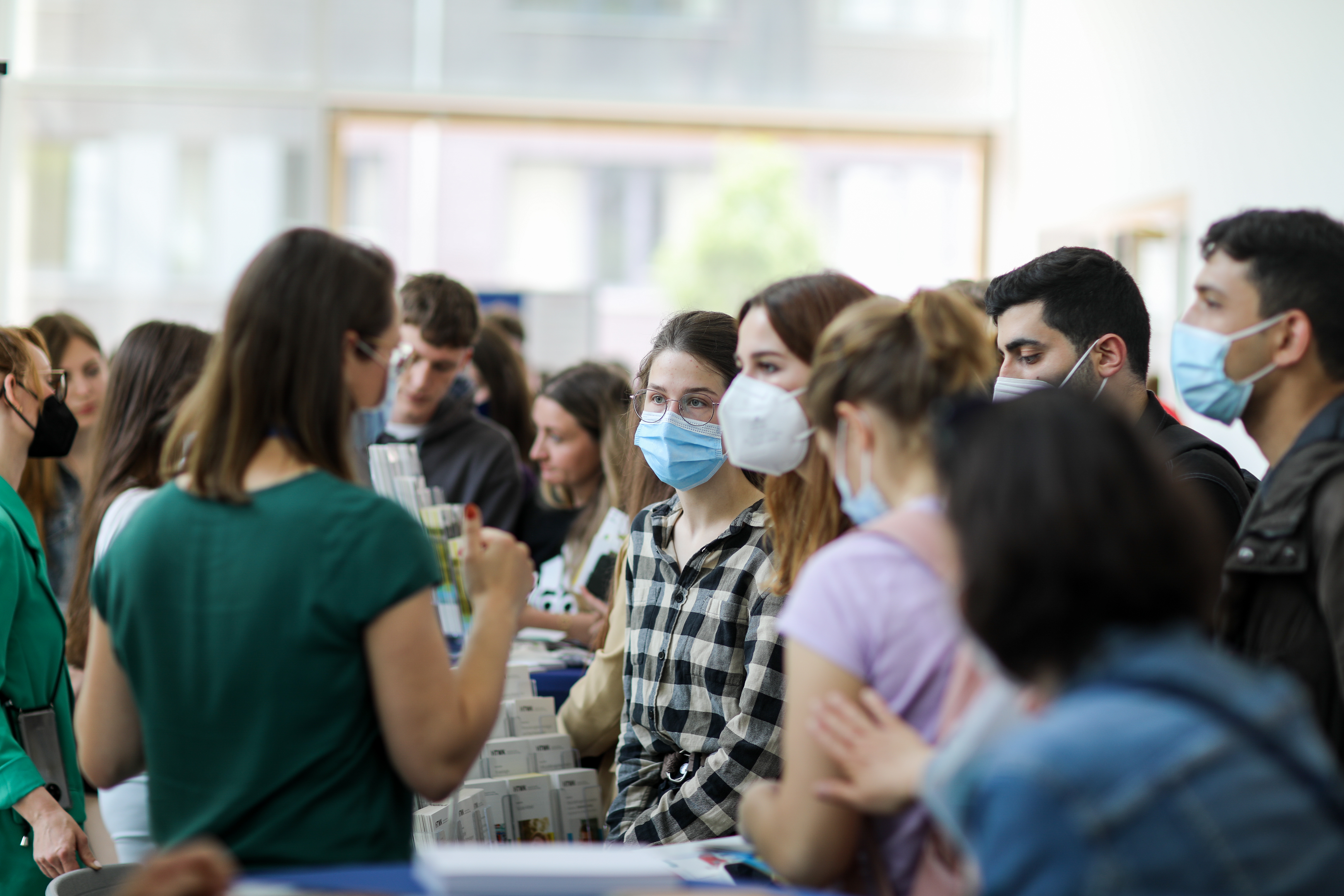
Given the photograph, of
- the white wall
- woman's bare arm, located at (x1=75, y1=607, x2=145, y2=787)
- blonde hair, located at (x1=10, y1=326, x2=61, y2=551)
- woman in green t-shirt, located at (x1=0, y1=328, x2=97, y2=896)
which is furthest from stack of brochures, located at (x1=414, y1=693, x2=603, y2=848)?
the white wall

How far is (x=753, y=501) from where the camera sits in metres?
2.64

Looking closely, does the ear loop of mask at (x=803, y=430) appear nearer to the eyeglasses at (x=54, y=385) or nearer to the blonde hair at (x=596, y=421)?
the eyeglasses at (x=54, y=385)

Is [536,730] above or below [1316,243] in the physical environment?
below

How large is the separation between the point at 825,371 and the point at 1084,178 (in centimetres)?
795

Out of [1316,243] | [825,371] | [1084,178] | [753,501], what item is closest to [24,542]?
[753,501]

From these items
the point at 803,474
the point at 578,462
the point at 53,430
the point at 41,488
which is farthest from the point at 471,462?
the point at 803,474

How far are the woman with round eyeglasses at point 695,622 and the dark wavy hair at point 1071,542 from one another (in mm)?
1102

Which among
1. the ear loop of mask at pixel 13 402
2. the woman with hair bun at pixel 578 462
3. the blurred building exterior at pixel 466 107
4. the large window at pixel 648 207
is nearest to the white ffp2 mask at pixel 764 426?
the ear loop of mask at pixel 13 402

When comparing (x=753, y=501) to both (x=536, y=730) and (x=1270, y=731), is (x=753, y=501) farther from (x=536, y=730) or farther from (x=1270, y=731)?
(x=1270, y=731)

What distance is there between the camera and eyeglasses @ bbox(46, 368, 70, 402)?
2.87 meters

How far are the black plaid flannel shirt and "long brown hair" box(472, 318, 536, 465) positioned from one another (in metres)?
3.06

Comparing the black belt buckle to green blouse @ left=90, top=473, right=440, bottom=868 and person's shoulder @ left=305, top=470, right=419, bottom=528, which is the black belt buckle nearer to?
green blouse @ left=90, top=473, right=440, bottom=868

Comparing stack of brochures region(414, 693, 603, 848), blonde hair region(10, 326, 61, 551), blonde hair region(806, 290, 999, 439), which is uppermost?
blonde hair region(806, 290, 999, 439)

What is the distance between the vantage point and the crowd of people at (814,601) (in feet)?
3.83
